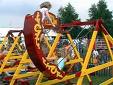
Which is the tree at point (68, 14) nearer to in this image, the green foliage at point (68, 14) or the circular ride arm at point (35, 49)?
the green foliage at point (68, 14)

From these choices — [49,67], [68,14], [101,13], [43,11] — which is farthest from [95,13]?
[49,67]

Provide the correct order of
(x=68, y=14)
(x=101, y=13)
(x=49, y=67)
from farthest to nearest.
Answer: (x=68, y=14) → (x=101, y=13) → (x=49, y=67)

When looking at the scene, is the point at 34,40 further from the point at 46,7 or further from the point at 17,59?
the point at 17,59

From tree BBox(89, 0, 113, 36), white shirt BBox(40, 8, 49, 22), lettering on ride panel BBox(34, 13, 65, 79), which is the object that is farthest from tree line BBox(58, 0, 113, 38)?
lettering on ride panel BBox(34, 13, 65, 79)

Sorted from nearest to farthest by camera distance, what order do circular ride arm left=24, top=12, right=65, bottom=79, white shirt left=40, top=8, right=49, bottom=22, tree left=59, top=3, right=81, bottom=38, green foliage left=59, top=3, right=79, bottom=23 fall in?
1. circular ride arm left=24, top=12, right=65, bottom=79
2. white shirt left=40, top=8, right=49, bottom=22
3. tree left=59, top=3, right=81, bottom=38
4. green foliage left=59, top=3, right=79, bottom=23

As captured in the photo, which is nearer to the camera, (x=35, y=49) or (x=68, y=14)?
(x=35, y=49)

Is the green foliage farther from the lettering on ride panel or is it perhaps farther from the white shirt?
the lettering on ride panel

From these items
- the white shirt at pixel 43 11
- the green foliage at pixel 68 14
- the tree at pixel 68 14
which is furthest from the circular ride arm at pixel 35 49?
the green foliage at pixel 68 14

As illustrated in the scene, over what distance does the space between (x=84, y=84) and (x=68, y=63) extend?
1465 mm

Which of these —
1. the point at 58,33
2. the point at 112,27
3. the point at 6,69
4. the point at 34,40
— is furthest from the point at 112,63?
the point at 112,27

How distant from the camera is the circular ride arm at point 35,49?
8.13 metres

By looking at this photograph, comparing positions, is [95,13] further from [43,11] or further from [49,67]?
[49,67]

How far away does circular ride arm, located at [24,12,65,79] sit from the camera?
8.13m

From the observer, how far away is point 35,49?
8109mm
